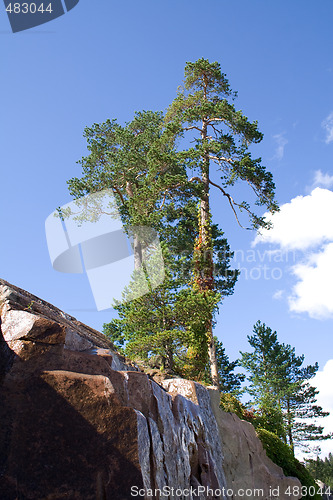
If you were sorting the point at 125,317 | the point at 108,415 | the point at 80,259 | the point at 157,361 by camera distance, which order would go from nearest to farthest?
1. the point at 108,415
2. the point at 157,361
3. the point at 125,317
4. the point at 80,259

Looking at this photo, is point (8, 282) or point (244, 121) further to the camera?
point (244, 121)

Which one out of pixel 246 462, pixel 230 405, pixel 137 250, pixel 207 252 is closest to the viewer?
pixel 246 462

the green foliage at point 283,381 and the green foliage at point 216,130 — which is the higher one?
the green foliage at point 216,130

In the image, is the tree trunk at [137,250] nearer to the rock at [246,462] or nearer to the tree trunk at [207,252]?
the tree trunk at [207,252]

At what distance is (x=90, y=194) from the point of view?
23.3m

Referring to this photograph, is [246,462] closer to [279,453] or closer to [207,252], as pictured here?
[279,453]

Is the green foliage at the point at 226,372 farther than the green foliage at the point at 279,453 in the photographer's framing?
Yes

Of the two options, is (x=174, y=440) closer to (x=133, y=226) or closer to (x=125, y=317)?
(x=125, y=317)

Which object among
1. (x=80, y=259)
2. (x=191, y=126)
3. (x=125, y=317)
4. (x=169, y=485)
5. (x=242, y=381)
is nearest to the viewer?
(x=169, y=485)

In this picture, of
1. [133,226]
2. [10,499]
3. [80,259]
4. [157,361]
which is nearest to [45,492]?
[10,499]

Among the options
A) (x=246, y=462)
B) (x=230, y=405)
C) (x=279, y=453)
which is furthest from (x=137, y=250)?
(x=246, y=462)

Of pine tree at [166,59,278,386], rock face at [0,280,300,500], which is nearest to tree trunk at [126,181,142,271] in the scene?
pine tree at [166,59,278,386]

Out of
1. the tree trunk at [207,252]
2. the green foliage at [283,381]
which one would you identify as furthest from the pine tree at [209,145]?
the green foliage at [283,381]

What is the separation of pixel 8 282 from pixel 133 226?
43.9 ft
